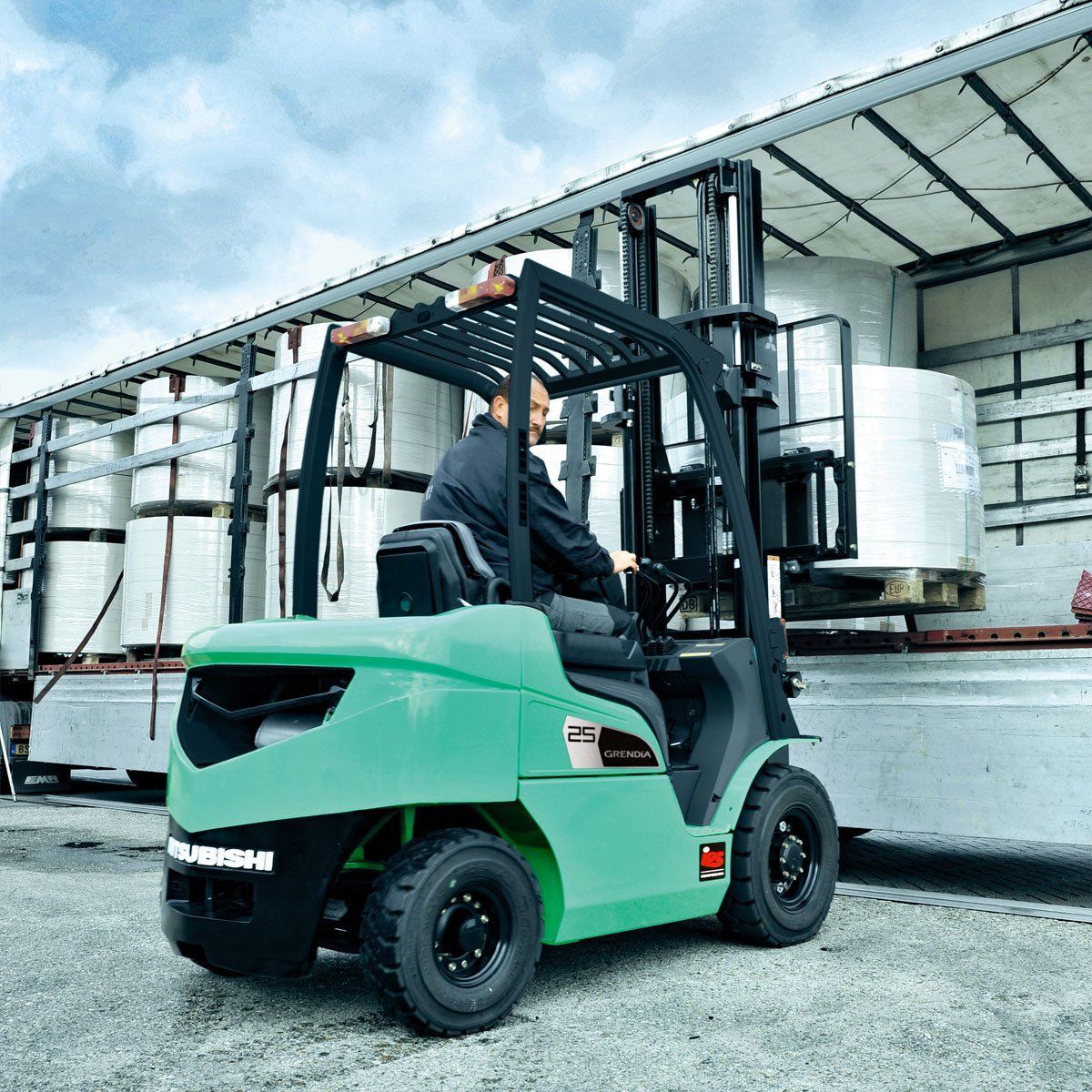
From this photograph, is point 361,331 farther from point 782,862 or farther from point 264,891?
point 782,862

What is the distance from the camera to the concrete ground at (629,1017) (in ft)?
7.83

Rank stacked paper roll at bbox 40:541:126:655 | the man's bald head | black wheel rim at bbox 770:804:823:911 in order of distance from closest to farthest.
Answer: the man's bald head < black wheel rim at bbox 770:804:823:911 < stacked paper roll at bbox 40:541:126:655

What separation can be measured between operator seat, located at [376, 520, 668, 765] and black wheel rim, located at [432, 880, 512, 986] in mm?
591

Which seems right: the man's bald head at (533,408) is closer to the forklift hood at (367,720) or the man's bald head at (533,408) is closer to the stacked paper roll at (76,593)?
the forklift hood at (367,720)

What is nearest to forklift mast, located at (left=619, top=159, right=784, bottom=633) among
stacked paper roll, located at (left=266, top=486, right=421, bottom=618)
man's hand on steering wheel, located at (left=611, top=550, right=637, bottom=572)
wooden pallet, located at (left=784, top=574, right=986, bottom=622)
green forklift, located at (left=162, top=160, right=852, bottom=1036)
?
green forklift, located at (left=162, top=160, right=852, bottom=1036)

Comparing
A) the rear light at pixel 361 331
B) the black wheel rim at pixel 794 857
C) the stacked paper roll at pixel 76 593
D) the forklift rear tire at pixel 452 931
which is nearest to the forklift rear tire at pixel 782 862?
the black wheel rim at pixel 794 857

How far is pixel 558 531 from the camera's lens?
3195 mm

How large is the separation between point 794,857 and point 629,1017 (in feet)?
3.43

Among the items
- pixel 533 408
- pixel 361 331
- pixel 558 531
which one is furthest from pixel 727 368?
pixel 361 331

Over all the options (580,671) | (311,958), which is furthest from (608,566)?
(311,958)

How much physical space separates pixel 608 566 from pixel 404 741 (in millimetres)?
867

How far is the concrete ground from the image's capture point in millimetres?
2387

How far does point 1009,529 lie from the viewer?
231 inches

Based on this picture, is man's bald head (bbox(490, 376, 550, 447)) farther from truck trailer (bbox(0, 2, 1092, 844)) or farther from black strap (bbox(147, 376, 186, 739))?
black strap (bbox(147, 376, 186, 739))
